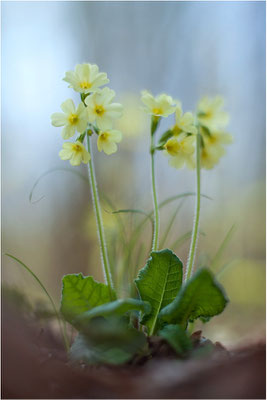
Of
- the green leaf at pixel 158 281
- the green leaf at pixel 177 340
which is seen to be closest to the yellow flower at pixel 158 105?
the green leaf at pixel 158 281

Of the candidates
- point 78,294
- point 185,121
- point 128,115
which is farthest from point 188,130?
point 128,115

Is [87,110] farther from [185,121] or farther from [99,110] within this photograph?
[185,121]

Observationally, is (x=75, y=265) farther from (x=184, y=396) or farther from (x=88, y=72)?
(x=184, y=396)

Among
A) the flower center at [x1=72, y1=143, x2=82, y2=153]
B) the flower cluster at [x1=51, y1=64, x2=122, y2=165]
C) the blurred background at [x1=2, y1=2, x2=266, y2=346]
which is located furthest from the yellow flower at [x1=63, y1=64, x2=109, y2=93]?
the blurred background at [x1=2, y1=2, x2=266, y2=346]

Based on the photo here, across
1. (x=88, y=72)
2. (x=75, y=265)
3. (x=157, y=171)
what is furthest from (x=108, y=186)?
(x=88, y=72)

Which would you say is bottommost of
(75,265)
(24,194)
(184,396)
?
(184,396)

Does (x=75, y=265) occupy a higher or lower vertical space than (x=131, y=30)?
lower

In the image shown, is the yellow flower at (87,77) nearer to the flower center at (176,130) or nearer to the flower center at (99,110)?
the flower center at (99,110)
